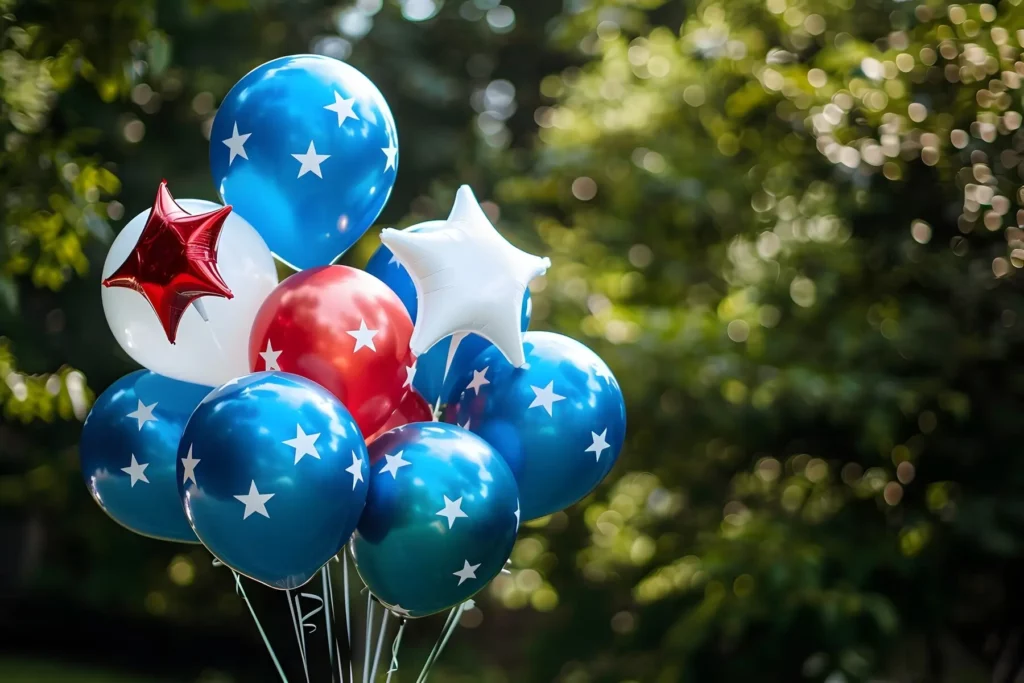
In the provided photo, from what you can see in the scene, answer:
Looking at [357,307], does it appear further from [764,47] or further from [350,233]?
[764,47]

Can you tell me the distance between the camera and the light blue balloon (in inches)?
74.2

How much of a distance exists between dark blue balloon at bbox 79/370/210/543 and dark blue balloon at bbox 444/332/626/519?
0.63 metres

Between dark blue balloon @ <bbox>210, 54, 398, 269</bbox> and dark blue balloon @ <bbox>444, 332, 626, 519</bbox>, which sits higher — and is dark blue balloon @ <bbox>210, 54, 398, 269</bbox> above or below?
above

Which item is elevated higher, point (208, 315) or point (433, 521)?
point (208, 315)

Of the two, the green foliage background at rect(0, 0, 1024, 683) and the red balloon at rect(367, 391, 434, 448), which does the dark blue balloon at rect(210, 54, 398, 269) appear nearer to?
the red balloon at rect(367, 391, 434, 448)

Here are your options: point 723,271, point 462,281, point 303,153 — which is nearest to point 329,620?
point 462,281

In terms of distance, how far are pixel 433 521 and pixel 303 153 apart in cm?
91

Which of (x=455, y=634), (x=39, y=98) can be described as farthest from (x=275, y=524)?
(x=455, y=634)

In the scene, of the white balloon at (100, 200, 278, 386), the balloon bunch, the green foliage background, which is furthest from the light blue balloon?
the green foliage background

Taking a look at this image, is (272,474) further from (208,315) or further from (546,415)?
(546,415)

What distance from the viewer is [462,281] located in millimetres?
2062

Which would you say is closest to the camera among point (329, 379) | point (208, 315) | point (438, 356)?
point (329, 379)

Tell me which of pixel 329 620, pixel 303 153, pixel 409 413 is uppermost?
pixel 303 153

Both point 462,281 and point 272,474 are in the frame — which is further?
point 462,281
